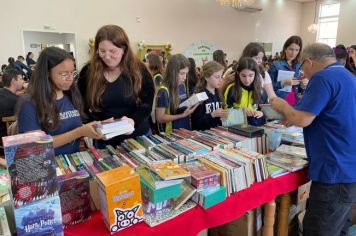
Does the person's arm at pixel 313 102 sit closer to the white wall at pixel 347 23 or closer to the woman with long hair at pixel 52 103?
the woman with long hair at pixel 52 103

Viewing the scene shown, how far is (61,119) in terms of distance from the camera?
154cm

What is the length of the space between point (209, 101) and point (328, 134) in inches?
44.5

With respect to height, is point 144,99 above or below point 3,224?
above

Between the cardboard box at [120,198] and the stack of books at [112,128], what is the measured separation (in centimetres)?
31

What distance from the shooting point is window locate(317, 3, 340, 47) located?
12.0 m

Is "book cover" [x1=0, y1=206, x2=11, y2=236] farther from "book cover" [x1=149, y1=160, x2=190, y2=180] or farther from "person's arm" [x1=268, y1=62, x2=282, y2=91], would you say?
"person's arm" [x1=268, y1=62, x2=282, y2=91]

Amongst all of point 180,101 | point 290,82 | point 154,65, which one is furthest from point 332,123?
point 154,65

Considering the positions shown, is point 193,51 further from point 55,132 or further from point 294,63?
point 55,132

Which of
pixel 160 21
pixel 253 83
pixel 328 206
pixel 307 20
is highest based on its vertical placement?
pixel 307 20

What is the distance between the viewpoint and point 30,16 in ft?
21.6

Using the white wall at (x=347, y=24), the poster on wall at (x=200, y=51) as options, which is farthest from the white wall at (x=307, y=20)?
the poster on wall at (x=200, y=51)

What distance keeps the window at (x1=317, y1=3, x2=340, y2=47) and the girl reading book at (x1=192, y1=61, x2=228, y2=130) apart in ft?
38.2

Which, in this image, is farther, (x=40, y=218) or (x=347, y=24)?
(x=347, y=24)

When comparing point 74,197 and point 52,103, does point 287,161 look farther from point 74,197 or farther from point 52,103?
point 52,103
